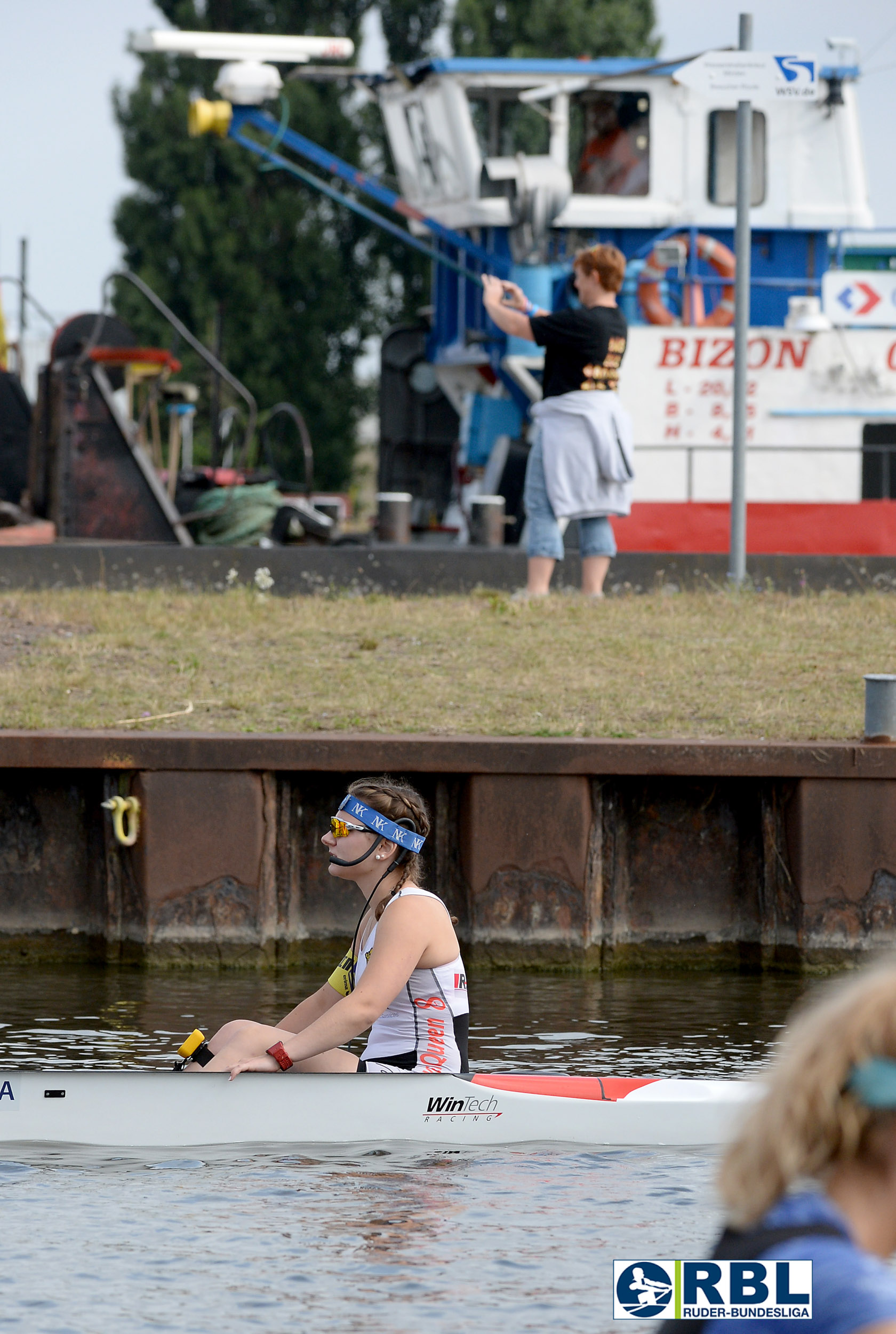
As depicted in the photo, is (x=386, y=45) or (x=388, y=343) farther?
(x=386, y=45)

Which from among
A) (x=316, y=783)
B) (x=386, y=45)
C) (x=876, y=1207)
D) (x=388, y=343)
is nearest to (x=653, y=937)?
(x=316, y=783)

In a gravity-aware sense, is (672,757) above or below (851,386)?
below

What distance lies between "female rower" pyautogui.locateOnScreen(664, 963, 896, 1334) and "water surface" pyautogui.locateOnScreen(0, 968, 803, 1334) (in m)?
2.73

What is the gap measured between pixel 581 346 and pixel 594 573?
1416 mm

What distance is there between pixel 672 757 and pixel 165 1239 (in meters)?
4.13

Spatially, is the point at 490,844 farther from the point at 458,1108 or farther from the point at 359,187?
the point at 359,187

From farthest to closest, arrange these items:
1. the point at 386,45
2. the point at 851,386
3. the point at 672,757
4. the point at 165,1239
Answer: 1. the point at 386,45
2. the point at 851,386
3. the point at 672,757
4. the point at 165,1239

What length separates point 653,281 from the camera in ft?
52.9

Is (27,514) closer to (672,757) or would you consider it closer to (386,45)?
(672,757)

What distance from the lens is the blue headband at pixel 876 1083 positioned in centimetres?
207

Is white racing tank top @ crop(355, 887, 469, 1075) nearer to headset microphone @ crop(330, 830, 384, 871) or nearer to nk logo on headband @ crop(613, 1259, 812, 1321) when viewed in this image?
headset microphone @ crop(330, 830, 384, 871)

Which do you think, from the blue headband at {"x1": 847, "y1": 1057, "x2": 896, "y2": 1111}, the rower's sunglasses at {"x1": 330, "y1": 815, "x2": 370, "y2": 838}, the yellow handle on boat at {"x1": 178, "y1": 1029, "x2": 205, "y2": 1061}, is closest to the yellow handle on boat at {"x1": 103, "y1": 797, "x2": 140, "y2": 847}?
the yellow handle on boat at {"x1": 178, "y1": 1029, "x2": 205, "y2": 1061}

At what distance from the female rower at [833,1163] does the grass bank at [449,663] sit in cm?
708

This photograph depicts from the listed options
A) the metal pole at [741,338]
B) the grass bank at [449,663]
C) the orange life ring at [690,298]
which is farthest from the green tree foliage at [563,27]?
the grass bank at [449,663]
